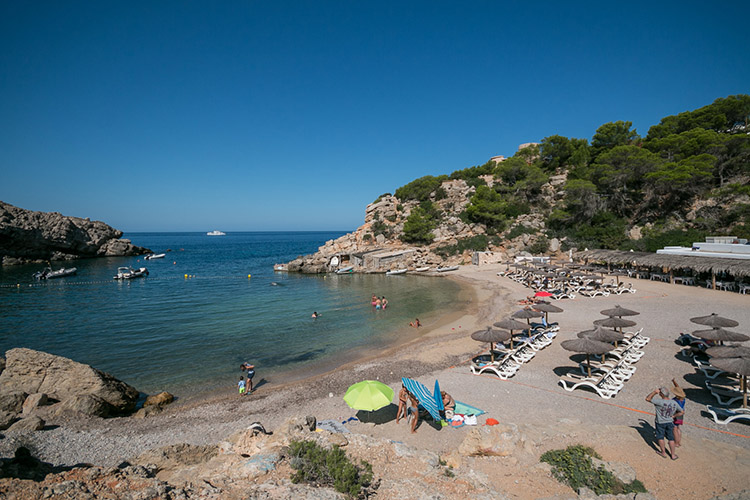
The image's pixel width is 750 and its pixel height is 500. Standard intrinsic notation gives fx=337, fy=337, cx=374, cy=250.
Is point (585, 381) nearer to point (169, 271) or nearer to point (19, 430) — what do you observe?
point (19, 430)

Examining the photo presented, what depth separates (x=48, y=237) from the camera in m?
59.6

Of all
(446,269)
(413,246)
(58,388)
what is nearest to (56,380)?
(58,388)

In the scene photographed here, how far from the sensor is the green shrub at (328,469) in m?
4.75

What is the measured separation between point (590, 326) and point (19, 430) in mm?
21711

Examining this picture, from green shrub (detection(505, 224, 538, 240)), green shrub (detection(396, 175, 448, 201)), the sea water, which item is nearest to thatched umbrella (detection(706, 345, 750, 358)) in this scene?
the sea water

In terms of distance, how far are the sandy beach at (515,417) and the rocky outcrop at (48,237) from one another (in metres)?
68.4

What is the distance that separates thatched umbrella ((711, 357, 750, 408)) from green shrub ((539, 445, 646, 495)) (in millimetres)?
4849

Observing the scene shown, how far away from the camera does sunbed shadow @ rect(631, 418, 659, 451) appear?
274 inches

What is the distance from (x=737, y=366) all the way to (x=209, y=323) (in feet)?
78.6

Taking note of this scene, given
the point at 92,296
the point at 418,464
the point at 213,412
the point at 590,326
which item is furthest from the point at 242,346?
the point at 92,296

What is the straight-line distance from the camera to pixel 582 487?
527 cm

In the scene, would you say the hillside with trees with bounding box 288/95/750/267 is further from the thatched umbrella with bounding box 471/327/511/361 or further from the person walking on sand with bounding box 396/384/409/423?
the person walking on sand with bounding box 396/384/409/423

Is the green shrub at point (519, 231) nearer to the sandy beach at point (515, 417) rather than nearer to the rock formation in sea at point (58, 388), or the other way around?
the sandy beach at point (515, 417)

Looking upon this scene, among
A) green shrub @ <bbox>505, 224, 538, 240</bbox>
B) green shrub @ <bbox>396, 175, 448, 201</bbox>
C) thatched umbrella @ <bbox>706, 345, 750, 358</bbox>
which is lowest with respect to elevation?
thatched umbrella @ <bbox>706, 345, 750, 358</bbox>
